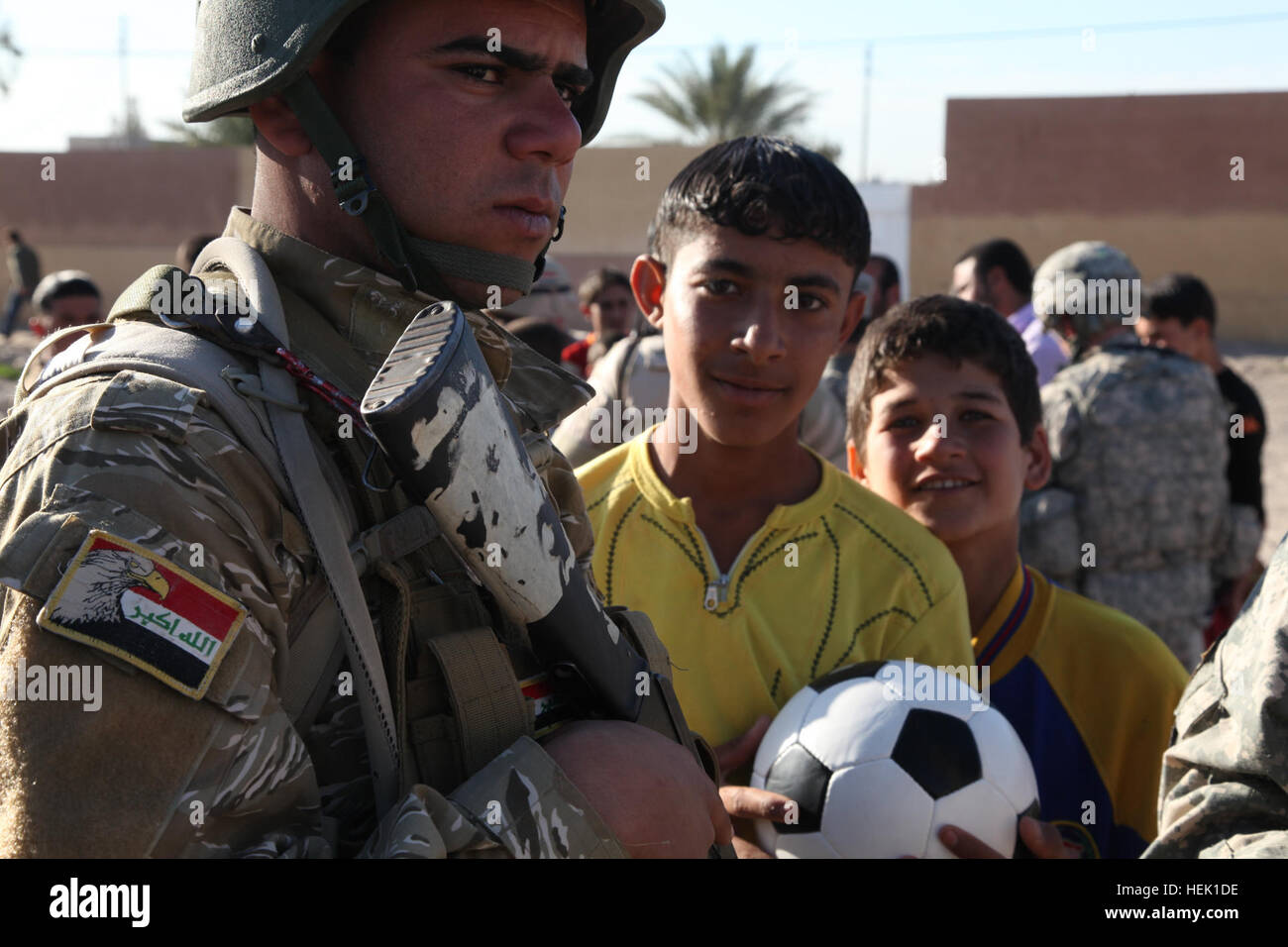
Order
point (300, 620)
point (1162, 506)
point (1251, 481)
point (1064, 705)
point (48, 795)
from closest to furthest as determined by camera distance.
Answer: point (48, 795)
point (300, 620)
point (1064, 705)
point (1162, 506)
point (1251, 481)

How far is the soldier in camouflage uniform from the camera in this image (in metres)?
4.52

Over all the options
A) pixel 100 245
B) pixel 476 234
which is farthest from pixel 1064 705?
pixel 100 245

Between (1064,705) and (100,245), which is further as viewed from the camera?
(100,245)

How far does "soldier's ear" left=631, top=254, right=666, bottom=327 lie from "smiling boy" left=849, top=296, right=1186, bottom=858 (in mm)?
579

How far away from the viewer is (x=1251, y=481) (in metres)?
5.24

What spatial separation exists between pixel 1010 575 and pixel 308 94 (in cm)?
203

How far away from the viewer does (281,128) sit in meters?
1.59

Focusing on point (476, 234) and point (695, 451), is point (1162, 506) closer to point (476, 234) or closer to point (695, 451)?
point (695, 451)

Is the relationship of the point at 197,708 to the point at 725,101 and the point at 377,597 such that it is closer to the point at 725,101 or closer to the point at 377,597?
the point at 377,597

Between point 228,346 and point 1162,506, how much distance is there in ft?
13.1

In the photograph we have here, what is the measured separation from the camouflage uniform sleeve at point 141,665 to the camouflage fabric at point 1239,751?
1.25m

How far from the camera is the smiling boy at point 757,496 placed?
7.77 ft

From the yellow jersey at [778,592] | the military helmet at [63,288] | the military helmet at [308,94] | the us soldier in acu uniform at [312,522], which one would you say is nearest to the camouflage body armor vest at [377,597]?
the us soldier in acu uniform at [312,522]
